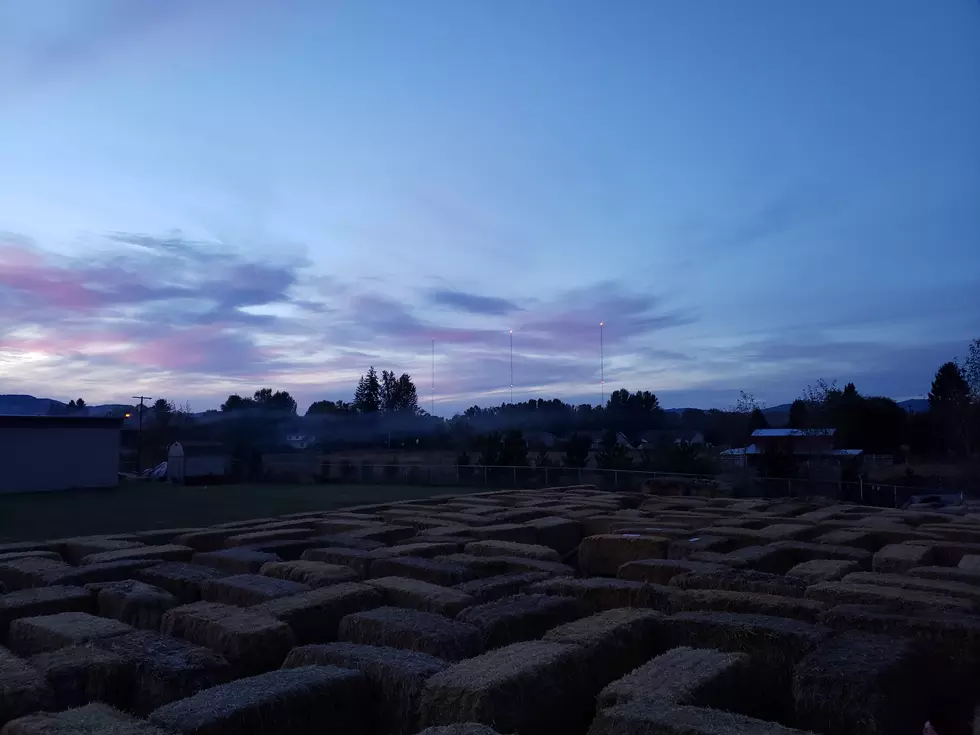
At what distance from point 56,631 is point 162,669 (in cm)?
118

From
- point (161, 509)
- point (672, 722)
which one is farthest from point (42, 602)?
point (161, 509)

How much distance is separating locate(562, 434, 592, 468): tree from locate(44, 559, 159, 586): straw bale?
21.8 m

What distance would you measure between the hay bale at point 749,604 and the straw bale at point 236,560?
12.8 ft

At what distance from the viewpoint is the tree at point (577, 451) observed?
93.9ft

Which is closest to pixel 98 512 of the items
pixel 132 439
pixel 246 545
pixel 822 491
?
pixel 246 545

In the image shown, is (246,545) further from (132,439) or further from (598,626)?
(132,439)

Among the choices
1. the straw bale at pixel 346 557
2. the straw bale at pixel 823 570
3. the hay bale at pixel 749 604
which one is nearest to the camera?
the hay bale at pixel 749 604

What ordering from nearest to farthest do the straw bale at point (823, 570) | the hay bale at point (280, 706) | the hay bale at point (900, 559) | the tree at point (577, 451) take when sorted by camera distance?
the hay bale at point (280, 706), the straw bale at point (823, 570), the hay bale at point (900, 559), the tree at point (577, 451)

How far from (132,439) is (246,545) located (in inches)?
2235

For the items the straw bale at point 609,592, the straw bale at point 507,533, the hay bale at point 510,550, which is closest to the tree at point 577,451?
the straw bale at point 507,533

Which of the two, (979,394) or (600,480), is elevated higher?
(979,394)

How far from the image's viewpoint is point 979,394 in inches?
1021

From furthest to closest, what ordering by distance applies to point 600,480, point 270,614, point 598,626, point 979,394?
point 979,394
point 600,480
point 270,614
point 598,626

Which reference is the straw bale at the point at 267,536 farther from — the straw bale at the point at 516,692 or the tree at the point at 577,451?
the tree at the point at 577,451
